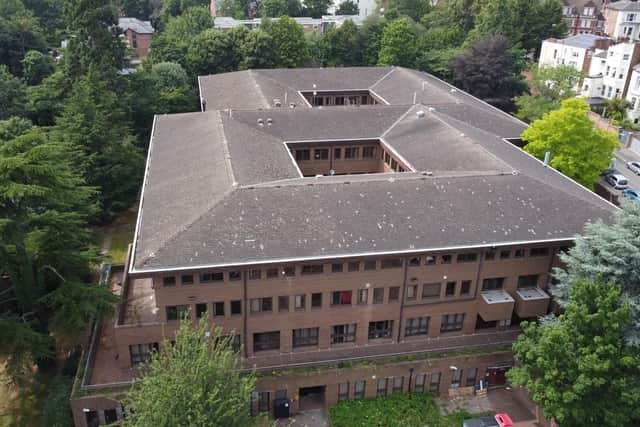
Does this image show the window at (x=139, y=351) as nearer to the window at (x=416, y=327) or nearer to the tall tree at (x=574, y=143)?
the window at (x=416, y=327)

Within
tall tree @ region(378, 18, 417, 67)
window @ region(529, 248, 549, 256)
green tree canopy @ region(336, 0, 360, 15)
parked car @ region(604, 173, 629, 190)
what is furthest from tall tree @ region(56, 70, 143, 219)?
green tree canopy @ region(336, 0, 360, 15)

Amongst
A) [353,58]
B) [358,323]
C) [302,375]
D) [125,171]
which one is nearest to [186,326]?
[302,375]

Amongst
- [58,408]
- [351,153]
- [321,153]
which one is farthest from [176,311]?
[351,153]

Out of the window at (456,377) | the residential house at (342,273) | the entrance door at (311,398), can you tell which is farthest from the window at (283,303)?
the window at (456,377)

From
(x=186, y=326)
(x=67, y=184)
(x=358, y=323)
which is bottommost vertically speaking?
(x=358, y=323)

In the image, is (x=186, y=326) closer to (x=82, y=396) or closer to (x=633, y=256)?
(x=82, y=396)

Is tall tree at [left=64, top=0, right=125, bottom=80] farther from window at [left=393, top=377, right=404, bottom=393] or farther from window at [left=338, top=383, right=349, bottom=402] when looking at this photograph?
window at [left=393, top=377, right=404, bottom=393]
